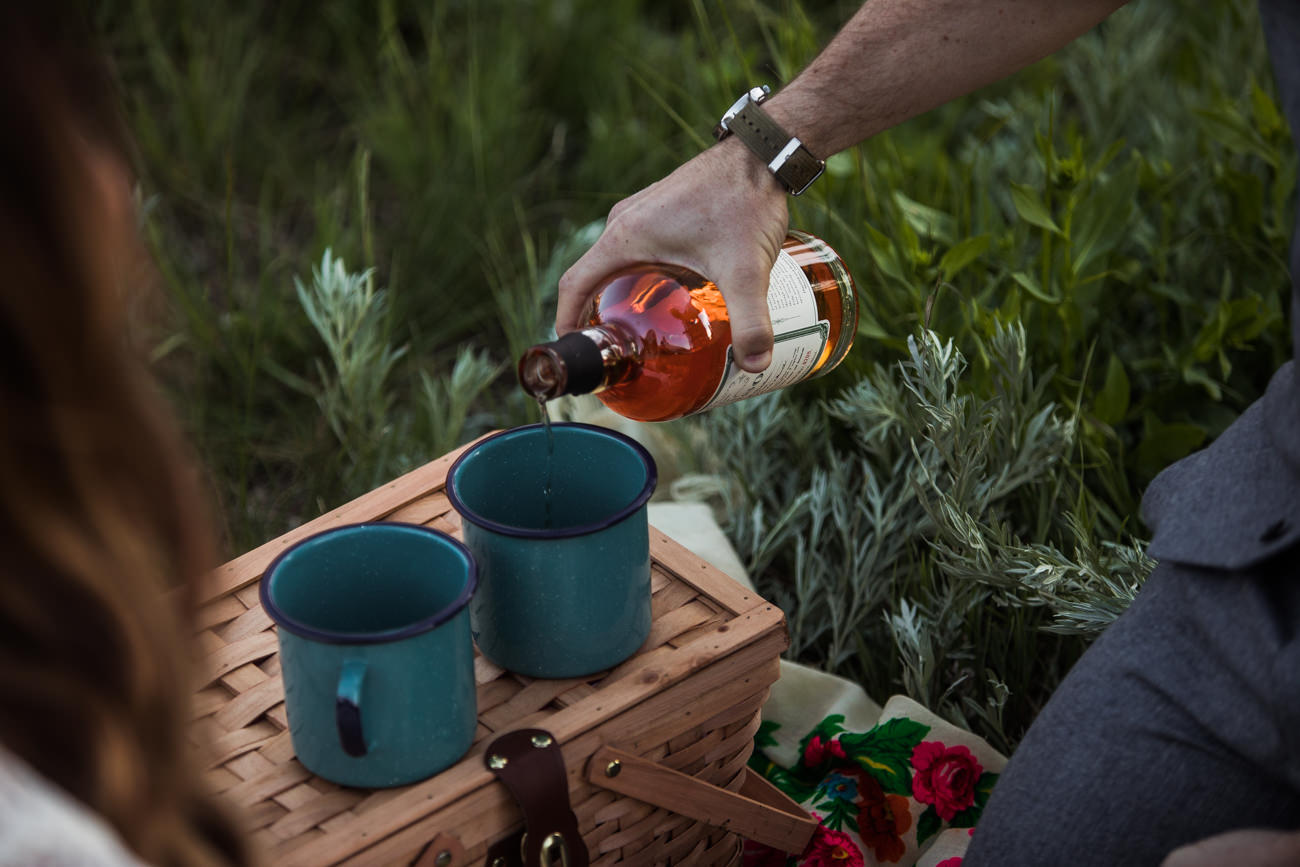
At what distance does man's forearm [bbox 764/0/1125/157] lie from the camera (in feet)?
4.24

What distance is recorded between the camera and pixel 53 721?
68 centimetres

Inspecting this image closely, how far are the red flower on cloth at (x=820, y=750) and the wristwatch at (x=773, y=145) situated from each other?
2.05 feet

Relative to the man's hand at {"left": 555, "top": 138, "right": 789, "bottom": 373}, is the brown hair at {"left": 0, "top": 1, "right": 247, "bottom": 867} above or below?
above

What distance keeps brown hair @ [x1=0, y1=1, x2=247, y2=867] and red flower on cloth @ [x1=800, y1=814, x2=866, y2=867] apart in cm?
78

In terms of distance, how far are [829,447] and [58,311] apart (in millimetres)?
1220

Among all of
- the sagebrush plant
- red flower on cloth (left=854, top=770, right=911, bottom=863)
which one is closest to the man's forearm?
the sagebrush plant

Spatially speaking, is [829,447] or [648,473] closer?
[648,473]

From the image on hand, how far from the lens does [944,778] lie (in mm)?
1392

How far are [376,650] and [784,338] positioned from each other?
510 millimetres

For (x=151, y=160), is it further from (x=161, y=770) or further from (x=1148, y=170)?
(x=161, y=770)

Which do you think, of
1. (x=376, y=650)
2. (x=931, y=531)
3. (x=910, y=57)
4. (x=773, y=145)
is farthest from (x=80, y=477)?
(x=931, y=531)

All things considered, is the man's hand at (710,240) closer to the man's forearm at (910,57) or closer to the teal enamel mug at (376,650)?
the man's forearm at (910,57)

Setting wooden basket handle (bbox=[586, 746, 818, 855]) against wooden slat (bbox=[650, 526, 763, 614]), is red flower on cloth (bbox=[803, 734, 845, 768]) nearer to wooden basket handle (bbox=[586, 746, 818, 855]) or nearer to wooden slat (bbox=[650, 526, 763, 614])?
wooden basket handle (bbox=[586, 746, 818, 855])

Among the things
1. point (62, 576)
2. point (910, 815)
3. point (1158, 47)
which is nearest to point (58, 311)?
point (62, 576)
